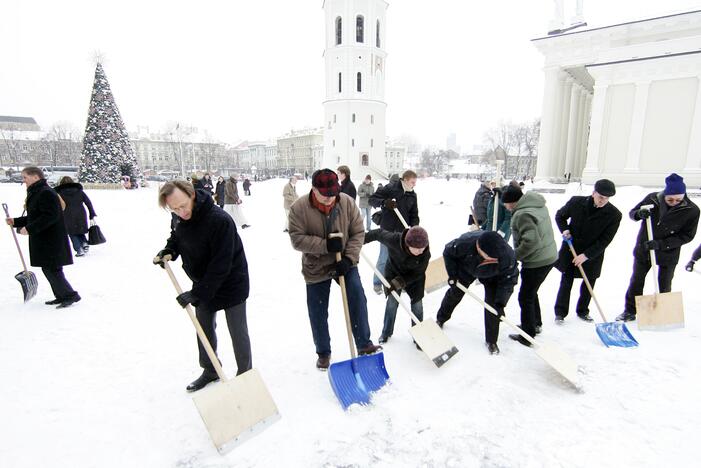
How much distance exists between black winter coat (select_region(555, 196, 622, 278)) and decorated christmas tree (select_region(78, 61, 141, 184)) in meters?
28.9

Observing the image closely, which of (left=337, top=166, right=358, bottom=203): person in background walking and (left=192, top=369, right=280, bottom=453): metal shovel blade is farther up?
(left=337, top=166, right=358, bottom=203): person in background walking

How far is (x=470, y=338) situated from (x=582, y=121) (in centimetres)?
3214

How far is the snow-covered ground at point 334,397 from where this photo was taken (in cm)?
238

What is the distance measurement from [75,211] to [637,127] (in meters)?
24.7

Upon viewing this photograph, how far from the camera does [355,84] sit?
42.0 meters

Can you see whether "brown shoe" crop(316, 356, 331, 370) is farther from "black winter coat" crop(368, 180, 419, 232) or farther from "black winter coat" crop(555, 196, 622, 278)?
"black winter coat" crop(555, 196, 622, 278)

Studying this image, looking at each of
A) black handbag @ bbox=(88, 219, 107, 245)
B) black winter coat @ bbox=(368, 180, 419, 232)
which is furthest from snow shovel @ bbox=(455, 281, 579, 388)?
black handbag @ bbox=(88, 219, 107, 245)

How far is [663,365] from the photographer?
3299 mm

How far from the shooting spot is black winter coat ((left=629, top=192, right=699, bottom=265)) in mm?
3982

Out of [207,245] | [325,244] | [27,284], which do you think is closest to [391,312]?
[325,244]

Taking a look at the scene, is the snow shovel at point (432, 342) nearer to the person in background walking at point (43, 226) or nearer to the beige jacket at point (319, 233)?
the beige jacket at point (319, 233)

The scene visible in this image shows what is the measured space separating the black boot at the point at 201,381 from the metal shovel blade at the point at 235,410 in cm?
59

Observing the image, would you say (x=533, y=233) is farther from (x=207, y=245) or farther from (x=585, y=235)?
(x=207, y=245)

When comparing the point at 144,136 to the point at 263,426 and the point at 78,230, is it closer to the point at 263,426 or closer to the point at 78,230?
the point at 78,230
